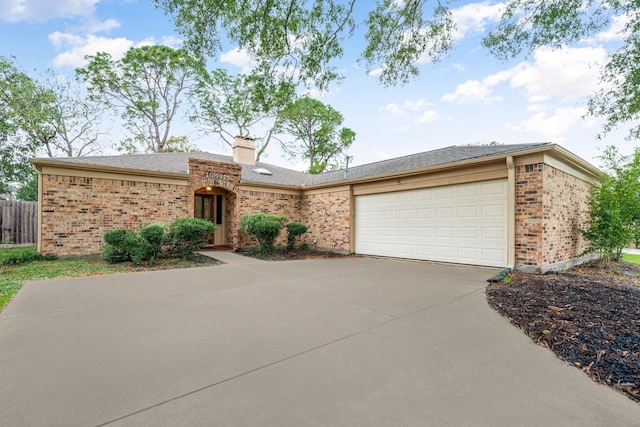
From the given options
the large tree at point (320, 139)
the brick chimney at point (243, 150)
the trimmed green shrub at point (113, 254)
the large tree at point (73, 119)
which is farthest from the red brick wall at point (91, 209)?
the large tree at point (320, 139)

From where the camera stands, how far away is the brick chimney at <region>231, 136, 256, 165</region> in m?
13.8

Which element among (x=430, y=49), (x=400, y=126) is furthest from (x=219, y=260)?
(x=400, y=126)

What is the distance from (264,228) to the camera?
30.8ft

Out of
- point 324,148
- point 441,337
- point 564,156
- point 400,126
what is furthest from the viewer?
point 324,148

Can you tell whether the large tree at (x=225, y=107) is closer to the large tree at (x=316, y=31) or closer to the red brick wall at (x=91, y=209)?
the red brick wall at (x=91, y=209)

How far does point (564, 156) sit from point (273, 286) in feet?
24.3

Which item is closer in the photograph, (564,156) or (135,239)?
(564,156)

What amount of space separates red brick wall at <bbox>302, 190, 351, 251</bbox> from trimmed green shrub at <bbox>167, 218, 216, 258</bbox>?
183 inches

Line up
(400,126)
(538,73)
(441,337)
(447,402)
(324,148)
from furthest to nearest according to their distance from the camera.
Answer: (324,148)
(400,126)
(538,73)
(441,337)
(447,402)

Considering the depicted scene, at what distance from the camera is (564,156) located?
21.2 feet

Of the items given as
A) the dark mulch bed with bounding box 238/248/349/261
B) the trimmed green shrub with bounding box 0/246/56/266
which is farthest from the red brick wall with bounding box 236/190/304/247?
the trimmed green shrub with bounding box 0/246/56/266

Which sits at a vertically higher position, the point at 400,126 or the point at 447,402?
the point at 400,126

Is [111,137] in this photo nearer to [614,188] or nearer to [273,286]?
[273,286]

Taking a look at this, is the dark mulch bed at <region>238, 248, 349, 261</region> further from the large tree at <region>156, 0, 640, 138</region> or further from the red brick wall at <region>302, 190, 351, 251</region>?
the large tree at <region>156, 0, 640, 138</region>
